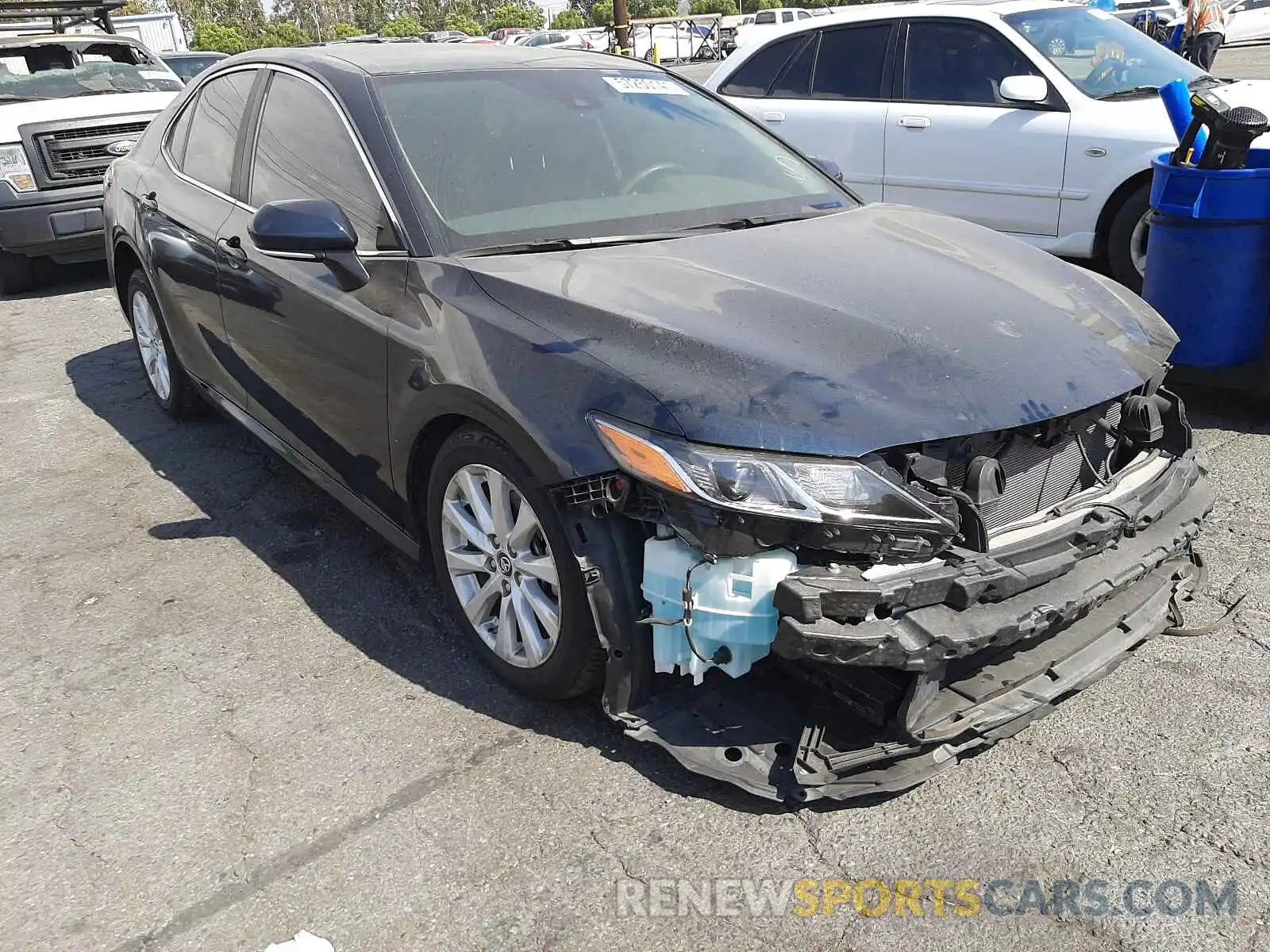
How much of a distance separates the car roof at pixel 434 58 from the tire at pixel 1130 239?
3.30 metres

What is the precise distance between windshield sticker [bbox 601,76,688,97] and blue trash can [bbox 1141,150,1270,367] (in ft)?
7.14

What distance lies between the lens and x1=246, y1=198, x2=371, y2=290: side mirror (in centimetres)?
301

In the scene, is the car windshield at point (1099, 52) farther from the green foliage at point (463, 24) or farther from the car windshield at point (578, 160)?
the green foliage at point (463, 24)

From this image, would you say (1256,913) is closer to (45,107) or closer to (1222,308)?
(1222,308)

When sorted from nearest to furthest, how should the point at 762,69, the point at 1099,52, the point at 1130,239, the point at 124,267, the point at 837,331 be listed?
1. the point at 837,331
2. the point at 124,267
3. the point at 1130,239
4. the point at 1099,52
5. the point at 762,69

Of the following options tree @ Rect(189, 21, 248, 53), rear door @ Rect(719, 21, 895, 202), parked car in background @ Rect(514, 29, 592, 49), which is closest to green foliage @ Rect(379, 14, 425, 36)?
tree @ Rect(189, 21, 248, 53)

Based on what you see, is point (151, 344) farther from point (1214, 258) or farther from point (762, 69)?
point (1214, 258)

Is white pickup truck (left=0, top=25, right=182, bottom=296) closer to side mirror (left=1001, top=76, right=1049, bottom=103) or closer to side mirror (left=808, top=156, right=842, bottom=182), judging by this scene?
side mirror (left=808, top=156, right=842, bottom=182)

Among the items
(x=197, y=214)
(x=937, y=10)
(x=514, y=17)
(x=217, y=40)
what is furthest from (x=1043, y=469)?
(x=514, y=17)

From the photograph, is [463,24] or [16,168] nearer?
[16,168]

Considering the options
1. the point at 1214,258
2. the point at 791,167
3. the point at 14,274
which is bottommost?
the point at 14,274

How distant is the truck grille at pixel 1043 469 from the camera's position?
2553 millimetres

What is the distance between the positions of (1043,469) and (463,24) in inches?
2726

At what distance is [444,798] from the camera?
8.75 feet
